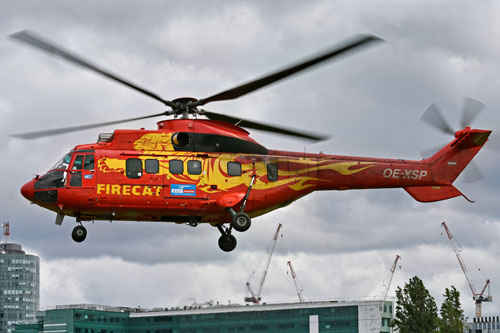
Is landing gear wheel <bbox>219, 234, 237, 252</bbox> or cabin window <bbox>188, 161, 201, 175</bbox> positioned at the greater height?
cabin window <bbox>188, 161, 201, 175</bbox>

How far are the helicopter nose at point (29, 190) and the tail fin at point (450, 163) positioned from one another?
20.2 m

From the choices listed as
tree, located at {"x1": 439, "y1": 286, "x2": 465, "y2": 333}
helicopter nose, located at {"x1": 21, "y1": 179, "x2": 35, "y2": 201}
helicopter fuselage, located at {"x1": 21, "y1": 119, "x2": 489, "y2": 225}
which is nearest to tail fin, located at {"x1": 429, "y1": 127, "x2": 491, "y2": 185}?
helicopter fuselage, located at {"x1": 21, "y1": 119, "x2": 489, "y2": 225}

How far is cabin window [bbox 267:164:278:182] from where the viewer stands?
5128 centimetres

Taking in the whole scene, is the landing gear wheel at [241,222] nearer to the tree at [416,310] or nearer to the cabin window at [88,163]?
the cabin window at [88,163]

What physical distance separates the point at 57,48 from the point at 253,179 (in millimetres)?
12160

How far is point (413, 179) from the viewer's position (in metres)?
54.5

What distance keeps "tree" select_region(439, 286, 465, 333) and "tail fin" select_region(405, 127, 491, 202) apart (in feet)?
275

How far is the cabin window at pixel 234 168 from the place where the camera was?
50.3m

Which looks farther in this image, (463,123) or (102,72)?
(463,123)

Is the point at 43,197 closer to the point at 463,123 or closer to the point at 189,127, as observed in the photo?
the point at 189,127

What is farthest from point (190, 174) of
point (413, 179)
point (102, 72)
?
point (413, 179)

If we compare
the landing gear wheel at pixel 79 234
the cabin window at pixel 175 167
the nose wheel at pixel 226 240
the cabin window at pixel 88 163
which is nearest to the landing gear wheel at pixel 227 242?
the nose wheel at pixel 226 240

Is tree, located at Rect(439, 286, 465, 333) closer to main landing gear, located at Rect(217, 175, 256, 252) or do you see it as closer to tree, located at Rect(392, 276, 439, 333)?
tree, located at Rect(392, 276, 439, 333)

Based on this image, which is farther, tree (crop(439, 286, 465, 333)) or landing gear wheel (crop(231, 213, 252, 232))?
tree (crop(439, 286, 465, 333))
